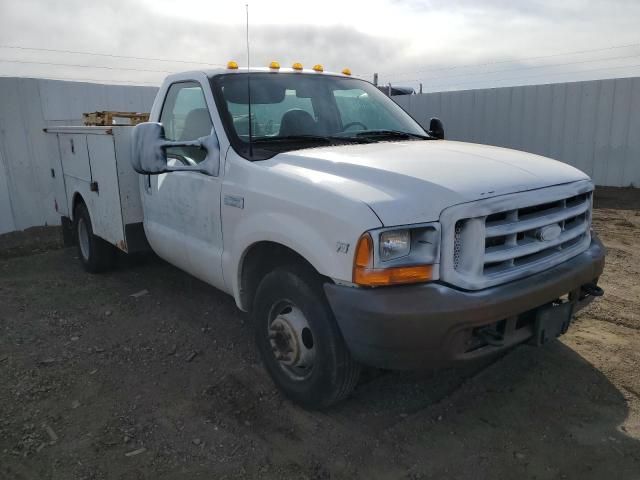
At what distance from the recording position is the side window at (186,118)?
3839 mm

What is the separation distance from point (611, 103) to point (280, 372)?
9.40 m

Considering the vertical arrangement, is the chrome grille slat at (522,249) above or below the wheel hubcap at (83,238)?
above

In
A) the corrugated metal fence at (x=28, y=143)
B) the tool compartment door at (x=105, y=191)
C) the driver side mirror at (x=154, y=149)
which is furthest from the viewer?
the corrugated metal fence at (x=28, y=143)

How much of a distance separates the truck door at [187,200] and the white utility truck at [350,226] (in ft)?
0.05

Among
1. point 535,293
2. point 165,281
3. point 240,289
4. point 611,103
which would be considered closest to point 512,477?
point 535,293

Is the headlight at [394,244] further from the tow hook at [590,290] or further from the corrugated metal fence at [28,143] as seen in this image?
the corrugated metal fence at [28,143]

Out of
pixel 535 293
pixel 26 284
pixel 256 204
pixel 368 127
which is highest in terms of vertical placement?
pixel 368 127

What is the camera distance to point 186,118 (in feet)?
13.5

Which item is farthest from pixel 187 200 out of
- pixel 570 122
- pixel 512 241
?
pixel 570 122

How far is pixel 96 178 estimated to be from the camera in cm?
523

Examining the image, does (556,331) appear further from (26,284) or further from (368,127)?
(26,284)

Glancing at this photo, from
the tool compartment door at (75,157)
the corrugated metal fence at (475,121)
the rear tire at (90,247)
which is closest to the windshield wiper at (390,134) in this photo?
the tool compartment door at (75,157)

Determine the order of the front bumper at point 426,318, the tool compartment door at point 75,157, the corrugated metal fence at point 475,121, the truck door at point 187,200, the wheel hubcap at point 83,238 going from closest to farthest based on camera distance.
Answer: the front bumper at point 426,318 → the truck door at point 187,200 → the tool compartment door at point 75,157 → the wheel hubcap at point 83,238 → the corrugated metal fence at point 475,121

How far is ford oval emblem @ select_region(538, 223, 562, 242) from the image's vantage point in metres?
2.83
